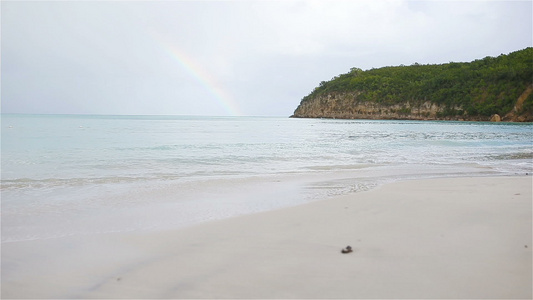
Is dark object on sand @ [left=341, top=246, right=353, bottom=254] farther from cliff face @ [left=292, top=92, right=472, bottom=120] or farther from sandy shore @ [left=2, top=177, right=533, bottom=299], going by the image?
cliff face @ [left=292, top=92, right=472, bottom=120]

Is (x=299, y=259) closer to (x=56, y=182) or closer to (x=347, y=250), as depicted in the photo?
(x=347, y=250)

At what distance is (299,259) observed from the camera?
2.89m

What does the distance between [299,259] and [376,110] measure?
106 metres

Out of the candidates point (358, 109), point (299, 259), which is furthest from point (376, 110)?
point (299, 259)

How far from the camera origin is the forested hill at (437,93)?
224 ft

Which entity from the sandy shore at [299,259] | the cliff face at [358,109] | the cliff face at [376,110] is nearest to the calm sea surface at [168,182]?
the sandy shore at [299,259]

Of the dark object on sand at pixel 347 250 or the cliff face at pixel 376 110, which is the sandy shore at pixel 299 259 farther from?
the cliff face at pixel 376 110

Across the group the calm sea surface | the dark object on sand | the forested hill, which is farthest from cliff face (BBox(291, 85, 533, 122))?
the dark object on sand

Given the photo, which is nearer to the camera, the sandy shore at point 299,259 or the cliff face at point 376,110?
the sandy shore at point 299,259

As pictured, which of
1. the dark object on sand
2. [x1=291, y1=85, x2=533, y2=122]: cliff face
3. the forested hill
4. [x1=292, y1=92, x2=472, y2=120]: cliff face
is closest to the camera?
the dark object on sand

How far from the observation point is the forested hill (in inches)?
2690

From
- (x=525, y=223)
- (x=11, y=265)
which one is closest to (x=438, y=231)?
(x=525, y=223)

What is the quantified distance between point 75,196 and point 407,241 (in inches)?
196

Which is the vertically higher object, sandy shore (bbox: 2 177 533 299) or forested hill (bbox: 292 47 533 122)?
forested hill (bbox: 292 47 533 122)
